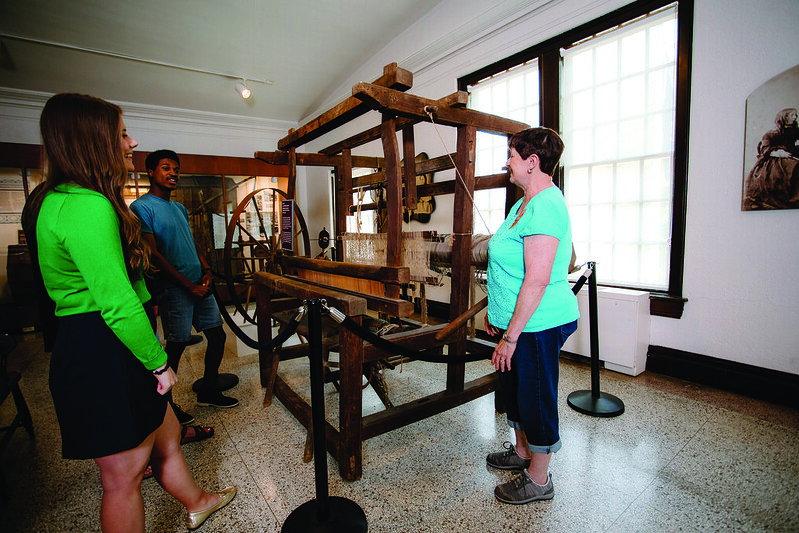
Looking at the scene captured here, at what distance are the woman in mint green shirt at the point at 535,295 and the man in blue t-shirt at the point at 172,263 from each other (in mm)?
2025

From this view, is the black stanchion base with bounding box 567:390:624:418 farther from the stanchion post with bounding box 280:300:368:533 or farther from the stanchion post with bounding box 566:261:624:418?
the stanchion post with bounding box 280:300:368:533

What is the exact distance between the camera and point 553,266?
1.55 m

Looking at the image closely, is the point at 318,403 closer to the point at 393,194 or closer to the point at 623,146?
the point at 393,194

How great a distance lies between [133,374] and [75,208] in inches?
20.3

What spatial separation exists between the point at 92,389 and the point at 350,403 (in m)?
1.04

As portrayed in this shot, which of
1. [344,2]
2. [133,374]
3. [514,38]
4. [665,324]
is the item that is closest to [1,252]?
[344,2]

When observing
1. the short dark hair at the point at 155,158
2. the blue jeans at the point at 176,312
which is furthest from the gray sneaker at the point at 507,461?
the short dark hair at the point at 155,158

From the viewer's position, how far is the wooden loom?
183cm

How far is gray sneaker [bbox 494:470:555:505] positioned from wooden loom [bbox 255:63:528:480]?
0.57 metres

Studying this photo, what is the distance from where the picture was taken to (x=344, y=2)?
4.25 metres

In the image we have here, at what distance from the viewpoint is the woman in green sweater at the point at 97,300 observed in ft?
3.40

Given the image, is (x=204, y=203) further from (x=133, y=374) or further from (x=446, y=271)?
(x=133, y=374)

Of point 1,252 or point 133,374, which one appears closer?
point 133,374

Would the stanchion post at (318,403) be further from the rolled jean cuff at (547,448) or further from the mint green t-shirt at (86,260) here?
the rolled jean cuff at (547,448)
